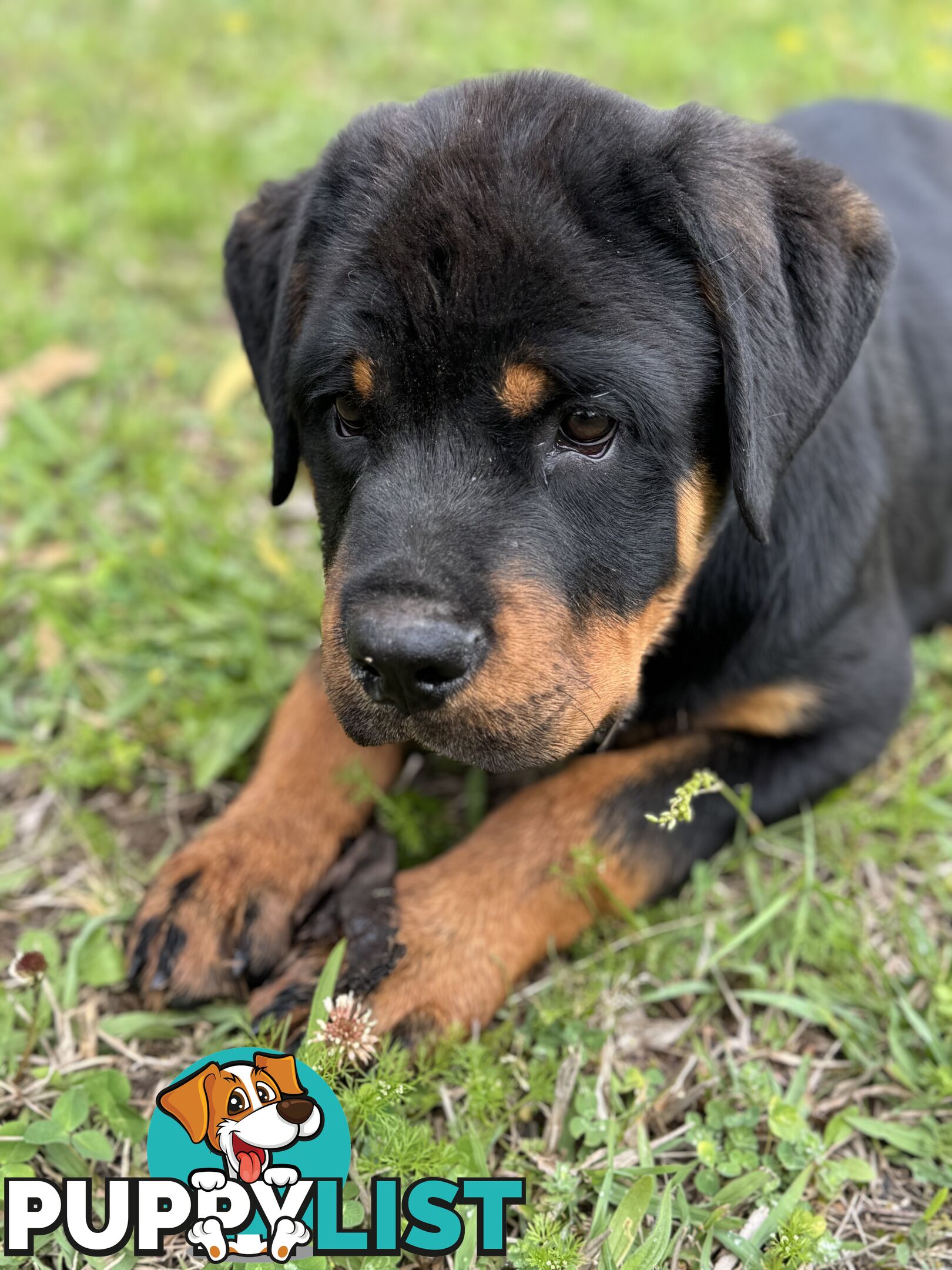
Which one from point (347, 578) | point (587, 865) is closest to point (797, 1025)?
point (587, 865)

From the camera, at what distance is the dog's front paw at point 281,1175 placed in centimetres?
219

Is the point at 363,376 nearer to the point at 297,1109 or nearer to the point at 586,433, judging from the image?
the point at 586,433

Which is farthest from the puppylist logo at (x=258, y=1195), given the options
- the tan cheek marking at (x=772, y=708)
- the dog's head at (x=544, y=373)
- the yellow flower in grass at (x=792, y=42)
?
the yellow flower in grass at (x=792, y=42)

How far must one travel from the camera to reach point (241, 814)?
2.95 meters

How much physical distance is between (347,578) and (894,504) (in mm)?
1787

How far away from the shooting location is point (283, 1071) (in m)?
2.24

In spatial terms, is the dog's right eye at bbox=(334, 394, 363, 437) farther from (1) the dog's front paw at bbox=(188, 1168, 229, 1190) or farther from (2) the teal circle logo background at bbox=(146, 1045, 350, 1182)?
(1) the dog's front paw at bbox=(188, 1168, 229, 1190)

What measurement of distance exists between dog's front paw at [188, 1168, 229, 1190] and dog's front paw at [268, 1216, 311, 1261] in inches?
5.2

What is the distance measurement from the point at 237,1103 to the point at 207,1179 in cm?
14

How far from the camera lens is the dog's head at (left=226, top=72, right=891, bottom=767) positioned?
7.29ft

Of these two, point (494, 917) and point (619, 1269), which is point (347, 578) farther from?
point (619, 1269)

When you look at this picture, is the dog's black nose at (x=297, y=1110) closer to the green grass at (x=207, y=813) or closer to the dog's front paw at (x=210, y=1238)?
the green grass at (x=207, y=813)

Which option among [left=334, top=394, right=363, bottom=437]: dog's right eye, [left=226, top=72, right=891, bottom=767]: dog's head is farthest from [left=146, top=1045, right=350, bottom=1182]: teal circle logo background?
[left=334, top=394, right=363, bottom=437]: dog's right eye

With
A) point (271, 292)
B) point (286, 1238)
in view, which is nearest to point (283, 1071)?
point (286, 1238)
